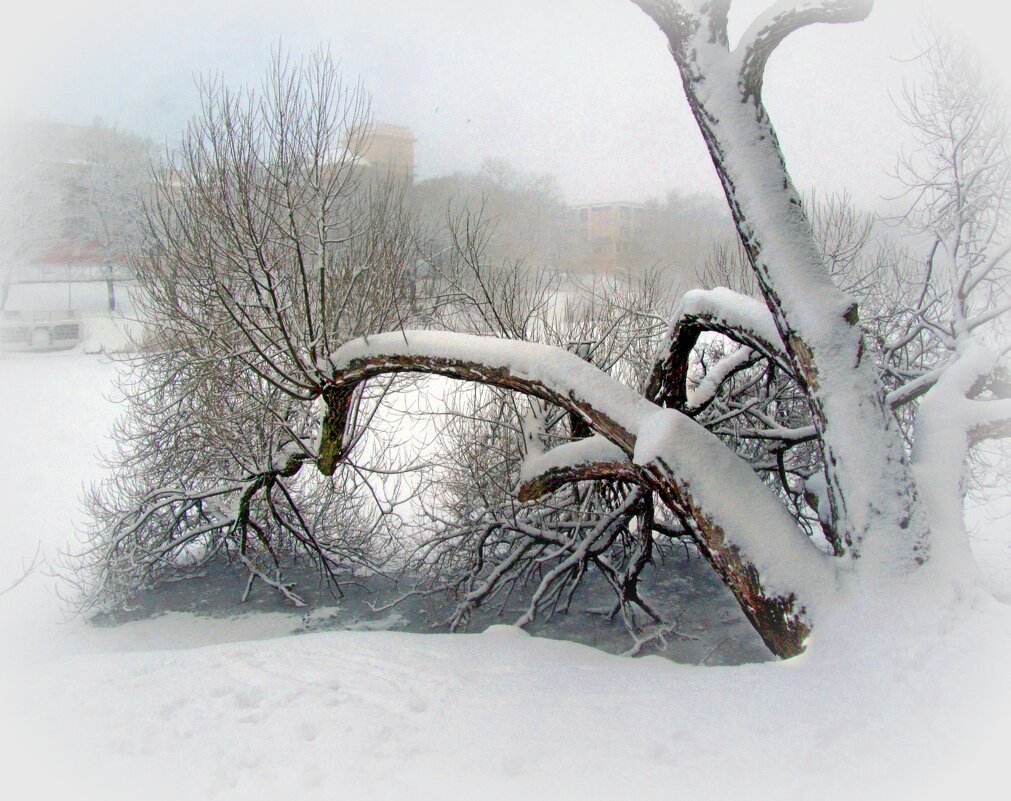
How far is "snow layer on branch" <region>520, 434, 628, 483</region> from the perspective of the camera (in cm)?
512

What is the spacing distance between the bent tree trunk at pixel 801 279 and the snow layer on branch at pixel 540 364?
1064 mm

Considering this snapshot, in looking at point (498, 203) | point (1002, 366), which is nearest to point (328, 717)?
point (1002, 366)

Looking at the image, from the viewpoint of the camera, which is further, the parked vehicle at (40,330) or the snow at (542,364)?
the parked vehicle at (40,330)

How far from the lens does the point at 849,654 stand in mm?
3529

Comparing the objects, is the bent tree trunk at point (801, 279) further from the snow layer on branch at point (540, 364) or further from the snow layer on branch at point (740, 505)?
the snow layer on branch at point (540, 364)

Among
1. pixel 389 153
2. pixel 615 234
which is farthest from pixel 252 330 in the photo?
pixel 615 234

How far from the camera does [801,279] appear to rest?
4160 millimetres

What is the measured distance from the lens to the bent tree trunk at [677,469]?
4.03 m

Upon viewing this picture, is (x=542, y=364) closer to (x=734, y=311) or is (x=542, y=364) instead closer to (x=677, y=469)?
(x=677, y=469)

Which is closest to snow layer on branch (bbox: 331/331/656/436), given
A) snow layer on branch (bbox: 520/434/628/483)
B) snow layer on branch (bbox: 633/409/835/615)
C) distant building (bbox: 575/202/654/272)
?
snow layer on branch (bbox: 633/409/835/615)

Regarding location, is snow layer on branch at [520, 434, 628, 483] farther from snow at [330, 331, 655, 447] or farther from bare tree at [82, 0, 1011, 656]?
snow at [330, 331, 655, 447]

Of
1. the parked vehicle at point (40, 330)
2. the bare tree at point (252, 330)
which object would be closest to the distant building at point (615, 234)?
the bare tree at point (252, 330)

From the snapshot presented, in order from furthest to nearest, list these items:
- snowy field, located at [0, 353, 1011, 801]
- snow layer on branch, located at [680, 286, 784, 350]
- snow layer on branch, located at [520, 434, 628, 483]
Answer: snow layer on branch, located at [520, 434, 628, 483] < snow layer on branch, located at [680, 286, 784, 350] < snowy field, located at [0, 353, 1011, 801]

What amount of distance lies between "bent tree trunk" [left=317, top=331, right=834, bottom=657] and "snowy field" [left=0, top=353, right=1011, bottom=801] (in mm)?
408
